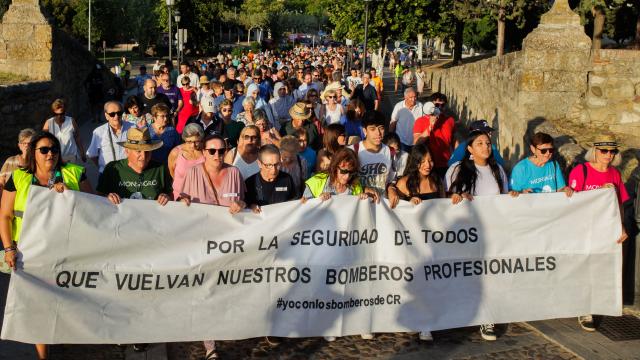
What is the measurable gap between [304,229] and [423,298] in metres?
1.12

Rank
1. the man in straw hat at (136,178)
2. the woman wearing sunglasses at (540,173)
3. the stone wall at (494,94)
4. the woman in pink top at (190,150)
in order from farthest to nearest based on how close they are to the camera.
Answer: the stone wall at (494,94)
the woman in pink top at (190,150)
the woman wearing sunglasses at (540,173)
the man in straw hat at (136,178)

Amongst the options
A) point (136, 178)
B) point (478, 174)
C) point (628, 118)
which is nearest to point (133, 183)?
point (136, 178)

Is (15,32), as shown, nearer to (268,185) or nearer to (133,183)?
(133,183)

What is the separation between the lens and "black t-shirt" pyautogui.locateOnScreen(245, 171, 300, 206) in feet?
21.0

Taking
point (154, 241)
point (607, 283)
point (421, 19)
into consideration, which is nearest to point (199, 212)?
point (154, 241)

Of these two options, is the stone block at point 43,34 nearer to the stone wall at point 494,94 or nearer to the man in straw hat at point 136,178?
the stone wall at point 494,94

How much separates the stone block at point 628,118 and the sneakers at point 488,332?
686 cm

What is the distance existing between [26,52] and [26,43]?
190 mm

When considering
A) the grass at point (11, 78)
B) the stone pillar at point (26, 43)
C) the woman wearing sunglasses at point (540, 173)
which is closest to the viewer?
the woman wearing sunglasses at point (540, 173)

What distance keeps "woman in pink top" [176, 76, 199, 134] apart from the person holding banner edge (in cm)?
551

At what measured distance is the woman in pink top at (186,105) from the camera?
38.0 feet

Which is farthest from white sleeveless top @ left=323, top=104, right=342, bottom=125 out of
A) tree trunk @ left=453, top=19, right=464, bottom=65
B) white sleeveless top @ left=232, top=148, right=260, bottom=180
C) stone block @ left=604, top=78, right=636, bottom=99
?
tree trunk @ left=453, top=19, right=464, bottom=65

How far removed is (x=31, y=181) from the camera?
5.82 metres

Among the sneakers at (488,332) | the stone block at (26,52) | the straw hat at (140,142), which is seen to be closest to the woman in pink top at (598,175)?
the sneakers at (488,332)
